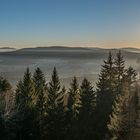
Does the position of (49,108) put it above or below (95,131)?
above

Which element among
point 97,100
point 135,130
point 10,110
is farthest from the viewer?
point 97,100

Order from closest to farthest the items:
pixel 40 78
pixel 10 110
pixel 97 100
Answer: pixel 10 110 → pixel 97 100 → pixel 40 78

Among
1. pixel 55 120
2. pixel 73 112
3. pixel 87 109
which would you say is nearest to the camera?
pixel 55 120

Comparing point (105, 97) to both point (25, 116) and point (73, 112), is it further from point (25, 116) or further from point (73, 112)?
point (25, 116)

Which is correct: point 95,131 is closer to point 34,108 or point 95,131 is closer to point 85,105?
point 85,105

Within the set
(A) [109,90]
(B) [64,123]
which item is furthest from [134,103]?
(B) [64,123]

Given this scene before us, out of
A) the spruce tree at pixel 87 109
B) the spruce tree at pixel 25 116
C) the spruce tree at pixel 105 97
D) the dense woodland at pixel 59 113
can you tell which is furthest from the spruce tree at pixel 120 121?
the spruce tree at pixel 25 116

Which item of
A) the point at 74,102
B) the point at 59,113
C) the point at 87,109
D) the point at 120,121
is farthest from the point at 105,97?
the point at 120,121

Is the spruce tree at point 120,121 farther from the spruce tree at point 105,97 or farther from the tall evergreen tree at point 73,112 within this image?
the tall evergreen tree at point 73,112

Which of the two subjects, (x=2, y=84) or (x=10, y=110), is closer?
(x=10, y=110)

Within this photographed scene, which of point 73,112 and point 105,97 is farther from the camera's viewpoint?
point 105,97

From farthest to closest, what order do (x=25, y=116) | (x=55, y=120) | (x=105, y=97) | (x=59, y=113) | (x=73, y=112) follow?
1. (x=105, y=97)
2. (x=73, y=112)
3. (x=59, y=113)
4. (x=55, y=120)
5. (x=25, y=116)
